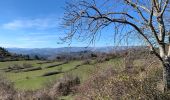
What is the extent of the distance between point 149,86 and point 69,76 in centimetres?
2374

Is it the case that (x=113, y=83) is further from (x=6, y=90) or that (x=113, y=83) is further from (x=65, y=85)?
(x=65, y=85)

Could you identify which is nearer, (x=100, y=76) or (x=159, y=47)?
(x=159, y=47)

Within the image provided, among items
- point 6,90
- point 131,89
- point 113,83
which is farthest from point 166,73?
point 6,90

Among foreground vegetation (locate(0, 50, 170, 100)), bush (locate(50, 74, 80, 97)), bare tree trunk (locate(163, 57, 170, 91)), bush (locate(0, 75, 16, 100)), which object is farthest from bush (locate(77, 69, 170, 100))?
bush (locate(50, 74, 80, 97))

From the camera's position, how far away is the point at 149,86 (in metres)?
18.3

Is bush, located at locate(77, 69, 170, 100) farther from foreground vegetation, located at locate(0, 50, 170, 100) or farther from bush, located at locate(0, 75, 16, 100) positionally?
bush, located at locate(0, 75, 16, 100)

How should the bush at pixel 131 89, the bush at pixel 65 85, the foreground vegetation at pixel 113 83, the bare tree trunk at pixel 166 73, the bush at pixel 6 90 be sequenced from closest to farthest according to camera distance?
the bush at pixel 131 89 → the foreground vegetation at pixel 113 83 → the bare tree trunk at pixel 166 73 → the bush at pixel 6 90 → the bush at pixel 65 85

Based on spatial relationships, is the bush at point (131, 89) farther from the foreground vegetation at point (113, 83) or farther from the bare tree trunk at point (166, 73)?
the bare tree trunk at point (166, 73)

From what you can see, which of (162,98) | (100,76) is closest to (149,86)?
(162,98)

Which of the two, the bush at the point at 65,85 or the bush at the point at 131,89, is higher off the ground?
the bush at the point at 131,89

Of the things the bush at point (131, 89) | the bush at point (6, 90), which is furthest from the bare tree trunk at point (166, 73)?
the bush at point (6, 90)

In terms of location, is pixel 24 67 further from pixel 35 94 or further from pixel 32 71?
pixel 35 94

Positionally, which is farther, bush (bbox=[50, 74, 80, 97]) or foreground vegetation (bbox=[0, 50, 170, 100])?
bush (bbox=[50, 74, 80, 97])

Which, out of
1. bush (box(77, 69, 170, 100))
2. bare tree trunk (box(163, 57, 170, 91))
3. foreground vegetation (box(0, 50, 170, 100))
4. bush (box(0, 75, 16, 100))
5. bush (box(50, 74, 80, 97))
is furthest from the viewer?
bush (box(50, 74, 80, 97))
